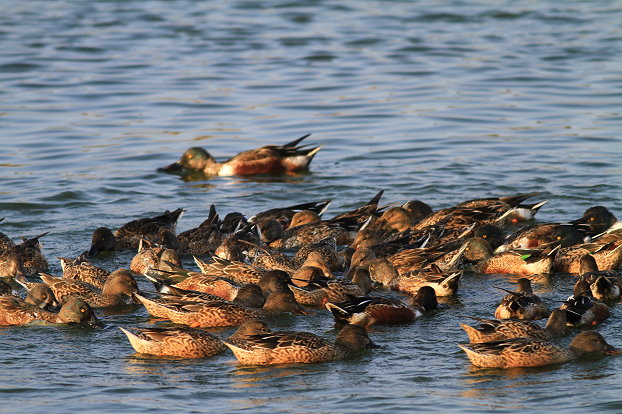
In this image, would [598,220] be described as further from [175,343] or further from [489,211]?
[175,343]

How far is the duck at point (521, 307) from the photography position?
399 inches

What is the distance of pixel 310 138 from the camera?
20422 mm

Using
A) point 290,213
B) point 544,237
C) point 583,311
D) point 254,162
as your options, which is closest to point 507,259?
point 544,237

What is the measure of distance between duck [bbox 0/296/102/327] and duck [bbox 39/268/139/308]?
707 millimetres

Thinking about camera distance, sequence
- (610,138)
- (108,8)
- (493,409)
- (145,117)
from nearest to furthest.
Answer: (493,409) < (610,138) < (145,117) < (108,8)

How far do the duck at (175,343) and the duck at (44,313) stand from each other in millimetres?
865

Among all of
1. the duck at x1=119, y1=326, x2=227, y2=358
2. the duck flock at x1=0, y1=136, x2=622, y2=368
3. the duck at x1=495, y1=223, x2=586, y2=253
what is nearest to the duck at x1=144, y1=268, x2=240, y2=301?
the duck flock at x1=0, y1=136, x2=622, y2=368

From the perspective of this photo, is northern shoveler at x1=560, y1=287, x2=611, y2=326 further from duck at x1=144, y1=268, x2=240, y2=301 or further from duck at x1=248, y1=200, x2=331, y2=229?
duck at x1=248, y1=200, x2=331, y2=229

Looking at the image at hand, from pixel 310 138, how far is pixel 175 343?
37.7 feet

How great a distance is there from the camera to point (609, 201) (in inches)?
605

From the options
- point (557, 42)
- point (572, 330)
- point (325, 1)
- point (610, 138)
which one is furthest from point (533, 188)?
point (325, 1)

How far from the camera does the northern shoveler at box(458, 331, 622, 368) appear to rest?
880cm

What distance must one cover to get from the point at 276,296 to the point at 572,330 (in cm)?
277

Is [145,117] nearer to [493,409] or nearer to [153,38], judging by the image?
[153,38]
